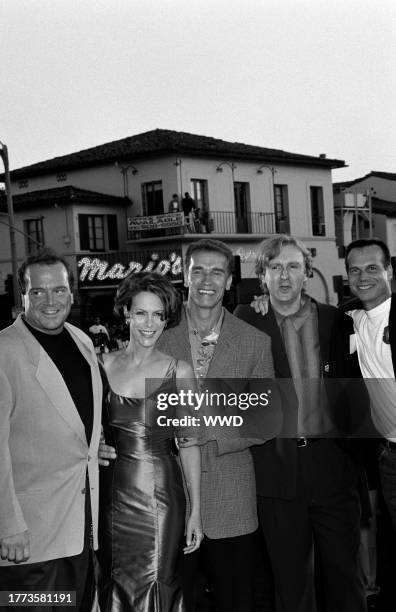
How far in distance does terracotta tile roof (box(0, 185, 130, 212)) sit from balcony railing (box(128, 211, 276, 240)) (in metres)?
1.71

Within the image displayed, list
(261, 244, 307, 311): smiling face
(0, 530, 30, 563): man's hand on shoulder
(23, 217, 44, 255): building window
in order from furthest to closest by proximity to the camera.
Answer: (23, 217, 44, 255): building window → (261, 244, 307, 311): smiling face → (0, 530, 30, 563): man's hand on shoulder

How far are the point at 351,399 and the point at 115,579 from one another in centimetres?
164

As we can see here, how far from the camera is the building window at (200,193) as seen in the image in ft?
109

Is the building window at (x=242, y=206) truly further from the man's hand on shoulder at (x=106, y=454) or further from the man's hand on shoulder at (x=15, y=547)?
the man's hand on shoulder at (x=15, y=547)

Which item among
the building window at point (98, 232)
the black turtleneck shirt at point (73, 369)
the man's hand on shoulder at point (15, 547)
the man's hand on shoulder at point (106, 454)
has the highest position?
the building window at point (98, 232)

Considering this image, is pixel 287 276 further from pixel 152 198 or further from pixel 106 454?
pixel 152 198

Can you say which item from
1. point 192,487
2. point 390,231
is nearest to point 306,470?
point 192,487

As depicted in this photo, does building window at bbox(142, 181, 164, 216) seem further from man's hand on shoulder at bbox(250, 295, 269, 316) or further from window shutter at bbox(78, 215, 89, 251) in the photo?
man's hand on shoulder at bbox(250, 295, 269, 316)

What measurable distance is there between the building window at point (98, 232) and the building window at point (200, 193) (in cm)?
383

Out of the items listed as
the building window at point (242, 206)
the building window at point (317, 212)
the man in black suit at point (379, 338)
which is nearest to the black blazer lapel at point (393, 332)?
the man in black suit at point (379, 338)

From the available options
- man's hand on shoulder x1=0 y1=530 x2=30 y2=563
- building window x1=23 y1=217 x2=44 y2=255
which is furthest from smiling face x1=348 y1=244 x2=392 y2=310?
building window x1=23 y1=217 x2=44 y2=255

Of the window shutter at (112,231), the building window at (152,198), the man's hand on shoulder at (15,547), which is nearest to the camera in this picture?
the man's hand on shoulder at (15,547)

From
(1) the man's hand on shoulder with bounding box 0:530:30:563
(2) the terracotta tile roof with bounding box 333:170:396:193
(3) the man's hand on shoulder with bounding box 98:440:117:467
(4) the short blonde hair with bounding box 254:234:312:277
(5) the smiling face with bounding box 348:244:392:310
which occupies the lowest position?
(1) the man's hand on shoulder with bounding box 0:530:30:563

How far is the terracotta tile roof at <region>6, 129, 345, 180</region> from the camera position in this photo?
32.4 meters
